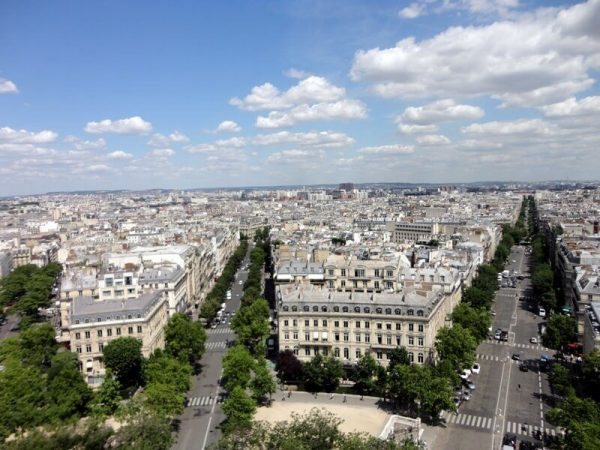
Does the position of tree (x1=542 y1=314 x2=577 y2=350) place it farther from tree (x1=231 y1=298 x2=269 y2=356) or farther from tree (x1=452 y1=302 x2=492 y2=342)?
tree (x1=231 y1=298 x2=269 y2=356)

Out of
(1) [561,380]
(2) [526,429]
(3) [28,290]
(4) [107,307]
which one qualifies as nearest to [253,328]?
(4) [107,307]

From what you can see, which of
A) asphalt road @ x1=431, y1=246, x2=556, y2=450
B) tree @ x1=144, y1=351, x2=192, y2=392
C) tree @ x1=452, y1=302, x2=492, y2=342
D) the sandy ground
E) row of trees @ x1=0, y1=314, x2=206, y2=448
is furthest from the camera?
tree @ x1=452, y1=302, x2=492, y2=342

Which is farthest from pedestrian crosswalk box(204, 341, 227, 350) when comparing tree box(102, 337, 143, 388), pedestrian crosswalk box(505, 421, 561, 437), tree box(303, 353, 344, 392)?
pedestrian crosswalk box(505, 421, 561, 437)

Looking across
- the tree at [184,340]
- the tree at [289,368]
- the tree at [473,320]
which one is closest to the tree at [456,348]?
the tree at [473,320]

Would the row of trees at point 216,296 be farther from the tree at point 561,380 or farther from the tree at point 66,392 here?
the tree at point 561,380

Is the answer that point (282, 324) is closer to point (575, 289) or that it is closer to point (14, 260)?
point (575, 289)

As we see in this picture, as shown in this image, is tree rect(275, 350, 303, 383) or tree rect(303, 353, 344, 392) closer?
tree rect(303, 353, 344, 392)

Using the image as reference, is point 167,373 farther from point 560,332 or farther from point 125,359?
point 560,332
